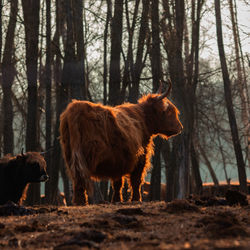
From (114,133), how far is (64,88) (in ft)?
19.6

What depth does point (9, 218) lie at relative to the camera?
17.8ft

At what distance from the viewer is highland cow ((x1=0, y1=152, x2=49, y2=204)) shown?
28.6 ft

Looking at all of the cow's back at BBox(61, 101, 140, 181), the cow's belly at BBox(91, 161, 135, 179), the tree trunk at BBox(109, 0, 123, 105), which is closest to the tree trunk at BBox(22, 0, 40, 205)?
the tree trunk at BBox(109, 0, 123, 105)

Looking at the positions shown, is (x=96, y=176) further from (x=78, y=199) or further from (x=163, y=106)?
(x=163, y=106)

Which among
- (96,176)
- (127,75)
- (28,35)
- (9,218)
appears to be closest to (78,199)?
(96,176)

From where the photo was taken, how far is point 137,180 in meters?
9.01

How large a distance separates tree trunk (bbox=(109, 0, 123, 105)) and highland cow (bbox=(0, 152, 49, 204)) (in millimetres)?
4829

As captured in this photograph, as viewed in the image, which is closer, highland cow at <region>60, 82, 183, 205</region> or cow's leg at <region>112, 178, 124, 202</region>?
highland cow at <region>60, 82, 183, 205</region>

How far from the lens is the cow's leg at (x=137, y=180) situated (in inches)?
353

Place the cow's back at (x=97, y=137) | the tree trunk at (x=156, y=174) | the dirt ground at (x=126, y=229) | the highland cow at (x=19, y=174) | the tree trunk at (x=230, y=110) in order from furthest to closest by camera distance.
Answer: the tree trunk at (x=156, y=174) < the tree trunk at (x=230, y=110) < the highland cow at (x=19, y=174) < the cow's back at (x=97, y=137) < the dirt ground at (x=126, y=229)

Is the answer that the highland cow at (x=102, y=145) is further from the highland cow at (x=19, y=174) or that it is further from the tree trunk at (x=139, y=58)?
the tree trunk at (x=139, y=58)

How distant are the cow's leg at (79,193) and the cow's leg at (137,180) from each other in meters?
1.60

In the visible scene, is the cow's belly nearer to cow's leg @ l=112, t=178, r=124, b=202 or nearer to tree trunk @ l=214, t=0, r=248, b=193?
cow's leg @ l=112, t=178, r=124, b=202

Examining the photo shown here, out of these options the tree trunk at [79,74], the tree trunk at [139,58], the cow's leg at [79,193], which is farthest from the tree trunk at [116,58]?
the cow's leg at [79,193]
